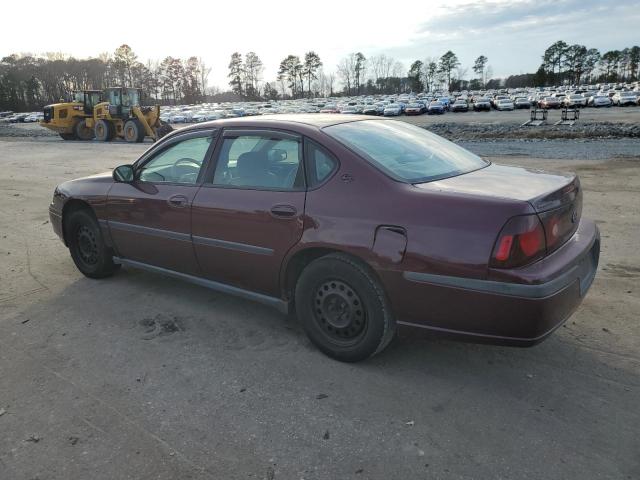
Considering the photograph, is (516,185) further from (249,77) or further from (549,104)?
(249,77)

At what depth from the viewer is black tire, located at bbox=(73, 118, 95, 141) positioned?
1138 inches

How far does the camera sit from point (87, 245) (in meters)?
5.18

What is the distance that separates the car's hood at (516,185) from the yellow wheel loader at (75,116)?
2917cm

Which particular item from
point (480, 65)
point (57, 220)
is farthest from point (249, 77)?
point (57, 220)

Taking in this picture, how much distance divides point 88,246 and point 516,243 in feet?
13.7

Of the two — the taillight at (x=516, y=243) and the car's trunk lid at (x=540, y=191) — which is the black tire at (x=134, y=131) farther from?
the taillight at (x=516, y=243)

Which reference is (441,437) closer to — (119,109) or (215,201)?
(215,201)

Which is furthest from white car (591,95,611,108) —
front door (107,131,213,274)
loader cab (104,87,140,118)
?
front door (107,131,213,274)

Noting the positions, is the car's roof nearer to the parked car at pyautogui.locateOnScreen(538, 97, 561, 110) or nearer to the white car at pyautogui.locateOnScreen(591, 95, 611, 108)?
the parked car at pyautogui.locateOnScreen(538, 97, 561, 110)

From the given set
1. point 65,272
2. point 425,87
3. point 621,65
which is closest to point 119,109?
point 65,272

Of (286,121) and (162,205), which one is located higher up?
(286,121)

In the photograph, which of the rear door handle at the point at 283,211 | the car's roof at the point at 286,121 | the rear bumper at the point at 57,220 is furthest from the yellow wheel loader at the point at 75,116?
the rear door handle at the point at 283,211

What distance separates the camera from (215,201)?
3883 millimetres

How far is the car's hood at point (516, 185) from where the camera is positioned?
2.93 meters
